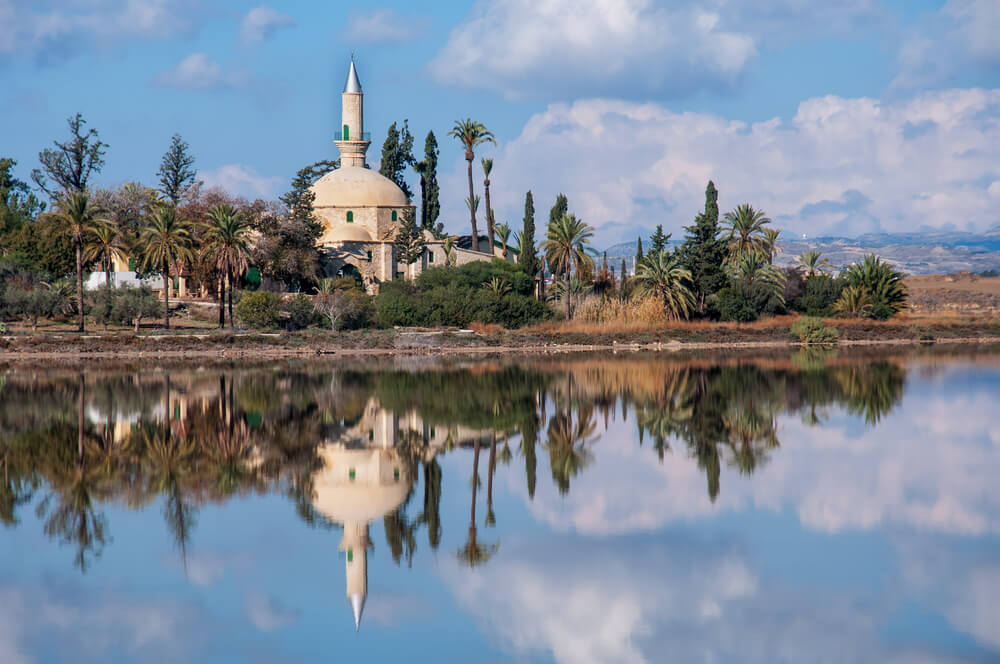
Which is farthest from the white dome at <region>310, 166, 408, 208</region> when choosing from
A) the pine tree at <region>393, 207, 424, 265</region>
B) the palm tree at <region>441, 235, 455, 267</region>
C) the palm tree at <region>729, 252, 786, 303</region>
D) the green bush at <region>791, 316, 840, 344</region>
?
the green bush at <region>791, 316, 840, 344</region>

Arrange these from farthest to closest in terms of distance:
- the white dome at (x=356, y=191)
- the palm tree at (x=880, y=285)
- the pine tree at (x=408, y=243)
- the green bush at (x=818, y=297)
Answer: the white dome at (x=356, y=191)
the pine tree at (x=408, y=243)
the green bush at (x=818, y=297)
the palm tree at (x=880, y=285)

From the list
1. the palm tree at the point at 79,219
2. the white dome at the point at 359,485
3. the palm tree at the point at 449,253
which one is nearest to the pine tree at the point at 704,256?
the palm tree at the point at 449,253

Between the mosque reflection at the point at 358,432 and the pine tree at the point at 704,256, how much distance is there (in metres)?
17.7

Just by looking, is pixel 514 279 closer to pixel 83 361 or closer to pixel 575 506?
pixel 83 361

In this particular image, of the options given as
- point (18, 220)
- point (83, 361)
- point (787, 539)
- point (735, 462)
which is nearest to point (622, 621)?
point (787, 539)

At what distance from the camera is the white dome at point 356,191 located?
6041 centimetres

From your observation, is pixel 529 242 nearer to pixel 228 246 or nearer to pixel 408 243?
pixel 408 243

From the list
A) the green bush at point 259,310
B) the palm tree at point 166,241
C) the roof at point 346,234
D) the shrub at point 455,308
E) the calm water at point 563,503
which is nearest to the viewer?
the calm water at point 563,503

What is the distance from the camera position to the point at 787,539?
463 inches

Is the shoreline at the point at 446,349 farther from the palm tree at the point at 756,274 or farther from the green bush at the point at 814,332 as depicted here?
the palm tree at the point at 756,274

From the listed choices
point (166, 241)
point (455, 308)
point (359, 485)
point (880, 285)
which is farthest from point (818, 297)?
point (359, 485)

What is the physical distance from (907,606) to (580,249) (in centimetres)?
4361

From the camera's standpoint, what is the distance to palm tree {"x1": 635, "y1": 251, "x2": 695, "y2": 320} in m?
50.2

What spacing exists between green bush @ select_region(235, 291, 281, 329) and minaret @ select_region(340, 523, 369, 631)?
1365 inches
